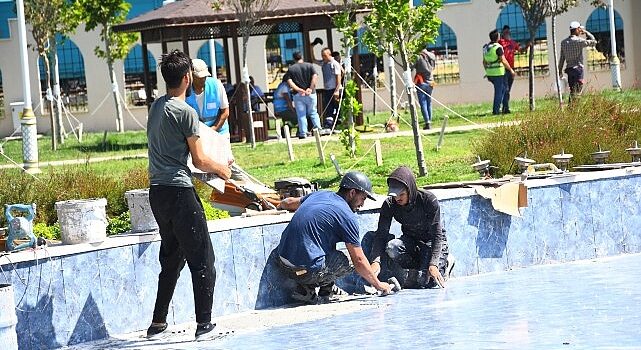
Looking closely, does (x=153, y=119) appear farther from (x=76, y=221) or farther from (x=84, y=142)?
(x=84, y=142)

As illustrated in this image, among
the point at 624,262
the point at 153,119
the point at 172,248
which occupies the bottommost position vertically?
the point at 624,262

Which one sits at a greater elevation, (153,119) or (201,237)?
(153,119)

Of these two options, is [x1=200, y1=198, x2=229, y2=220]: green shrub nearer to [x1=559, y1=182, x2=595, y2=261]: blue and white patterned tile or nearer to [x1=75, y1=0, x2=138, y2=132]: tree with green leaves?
[x1=559, y1=182, x2=595, y2=261]: blue and white patterned tile

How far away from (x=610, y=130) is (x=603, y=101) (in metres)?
1.03

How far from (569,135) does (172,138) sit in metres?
6.36

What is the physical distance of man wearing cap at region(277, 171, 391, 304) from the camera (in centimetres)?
974

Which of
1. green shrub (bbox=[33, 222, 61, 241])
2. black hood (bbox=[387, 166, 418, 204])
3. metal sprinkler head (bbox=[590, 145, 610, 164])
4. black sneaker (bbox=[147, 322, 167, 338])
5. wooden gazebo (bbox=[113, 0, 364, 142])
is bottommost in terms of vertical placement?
black sneaker (bbox=[147, 322, 167, 338])

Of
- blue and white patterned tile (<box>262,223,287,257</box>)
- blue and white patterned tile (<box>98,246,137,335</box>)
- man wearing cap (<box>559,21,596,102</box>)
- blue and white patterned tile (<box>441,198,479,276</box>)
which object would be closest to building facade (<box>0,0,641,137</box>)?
man wearing cap (<box>559,21,596,102</box>)

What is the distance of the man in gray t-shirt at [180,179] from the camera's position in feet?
29.0

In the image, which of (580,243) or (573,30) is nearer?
(580,243)

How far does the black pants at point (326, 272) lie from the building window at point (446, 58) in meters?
24.3

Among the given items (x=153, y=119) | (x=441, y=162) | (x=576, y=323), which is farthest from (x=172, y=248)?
(x=441, y=162)

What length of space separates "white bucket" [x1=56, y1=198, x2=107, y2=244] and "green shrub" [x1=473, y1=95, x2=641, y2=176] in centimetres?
554

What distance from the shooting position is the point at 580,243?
1177cm
